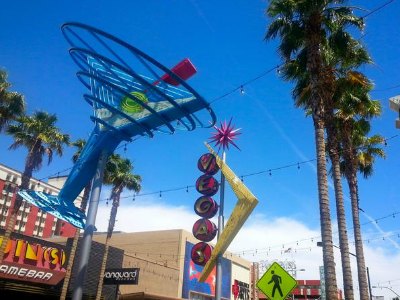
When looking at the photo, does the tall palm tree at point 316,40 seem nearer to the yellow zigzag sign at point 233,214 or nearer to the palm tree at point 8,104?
the yellow zigzag sign at point 233,214

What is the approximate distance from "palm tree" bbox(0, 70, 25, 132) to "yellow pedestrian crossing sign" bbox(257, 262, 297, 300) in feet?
66.8

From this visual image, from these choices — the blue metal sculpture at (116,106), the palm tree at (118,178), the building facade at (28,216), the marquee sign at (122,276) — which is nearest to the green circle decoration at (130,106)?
the blue metal sculpture at (116,106)

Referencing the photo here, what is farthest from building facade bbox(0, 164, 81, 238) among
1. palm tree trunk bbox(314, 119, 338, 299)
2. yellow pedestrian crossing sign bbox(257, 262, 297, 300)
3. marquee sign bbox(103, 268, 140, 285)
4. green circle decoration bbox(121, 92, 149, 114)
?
yellow pedestrian crossing sign bbox(257, 262, 297, 300)

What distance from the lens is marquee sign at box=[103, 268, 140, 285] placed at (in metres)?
24.5

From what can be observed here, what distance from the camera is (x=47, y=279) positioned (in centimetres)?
2250

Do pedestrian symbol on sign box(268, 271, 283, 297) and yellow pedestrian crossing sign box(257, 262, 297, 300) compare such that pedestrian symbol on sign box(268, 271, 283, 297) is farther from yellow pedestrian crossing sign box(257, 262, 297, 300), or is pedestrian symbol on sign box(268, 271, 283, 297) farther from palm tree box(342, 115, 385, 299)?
palm tree box(342, 115, 385, 299)

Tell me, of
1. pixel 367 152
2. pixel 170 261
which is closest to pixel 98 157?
pixel 367 152

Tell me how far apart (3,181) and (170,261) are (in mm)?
40278

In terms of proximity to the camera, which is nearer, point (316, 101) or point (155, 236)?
point (316, 101)

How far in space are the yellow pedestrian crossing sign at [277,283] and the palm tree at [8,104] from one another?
20352 mm

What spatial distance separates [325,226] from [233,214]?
23.2ft

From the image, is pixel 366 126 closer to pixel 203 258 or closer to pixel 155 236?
pixel 203 258

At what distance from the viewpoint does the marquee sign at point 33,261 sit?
2080 centimetres

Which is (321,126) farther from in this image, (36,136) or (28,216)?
(28,216)
